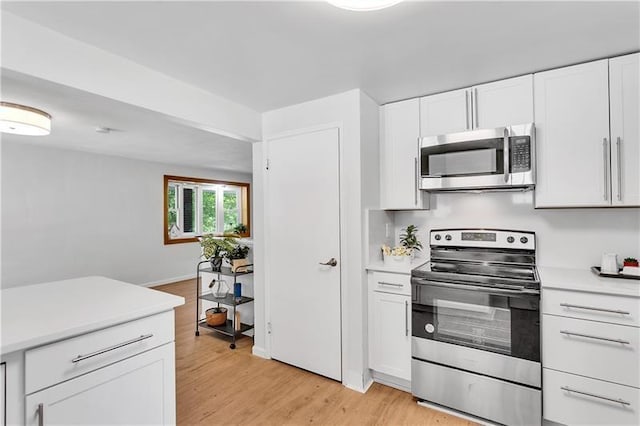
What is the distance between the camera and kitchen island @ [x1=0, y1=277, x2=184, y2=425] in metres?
1.12

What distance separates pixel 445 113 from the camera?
2.43 metres

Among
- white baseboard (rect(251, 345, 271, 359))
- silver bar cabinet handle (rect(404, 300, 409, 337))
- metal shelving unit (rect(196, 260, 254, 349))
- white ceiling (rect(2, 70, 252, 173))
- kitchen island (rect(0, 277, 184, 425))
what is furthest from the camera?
metal shelving unit (rect(196, 260, 254, 349))

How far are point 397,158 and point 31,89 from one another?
280 centimetres

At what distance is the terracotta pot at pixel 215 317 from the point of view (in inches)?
137

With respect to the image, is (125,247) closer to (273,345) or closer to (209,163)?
(209,163)

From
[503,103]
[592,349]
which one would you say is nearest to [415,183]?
[503,103]

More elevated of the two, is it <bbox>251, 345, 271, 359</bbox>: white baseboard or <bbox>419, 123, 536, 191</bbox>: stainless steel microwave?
<bbox>419, 123, 536, 191</bbox>: stainless steel microwave

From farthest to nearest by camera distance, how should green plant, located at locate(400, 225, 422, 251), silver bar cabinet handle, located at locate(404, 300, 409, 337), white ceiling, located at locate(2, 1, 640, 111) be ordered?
green plant, located at locate(400, 225, 422, 251), silver bar cabinet handle, located at locate(404, 300, 409, 337), white ceiling, located at locate(2, 1, 640, 111)

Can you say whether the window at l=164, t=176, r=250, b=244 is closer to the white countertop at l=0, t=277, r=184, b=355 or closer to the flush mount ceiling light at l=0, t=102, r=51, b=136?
the flush mount ceiling light at l=0, t=102, r=51, b=136

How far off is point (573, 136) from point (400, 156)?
1127 millimetres

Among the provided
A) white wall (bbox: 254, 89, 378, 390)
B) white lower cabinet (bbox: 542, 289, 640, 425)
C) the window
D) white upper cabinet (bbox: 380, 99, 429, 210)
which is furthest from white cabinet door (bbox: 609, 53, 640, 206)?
the window

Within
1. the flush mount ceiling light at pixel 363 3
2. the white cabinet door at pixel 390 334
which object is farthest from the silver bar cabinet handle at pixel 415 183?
the flush mount ceiling light at pixel 363 3

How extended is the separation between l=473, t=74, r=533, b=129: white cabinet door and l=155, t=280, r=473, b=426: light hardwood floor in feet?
6.68

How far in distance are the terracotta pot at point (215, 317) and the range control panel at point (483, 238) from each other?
94.2 inches
